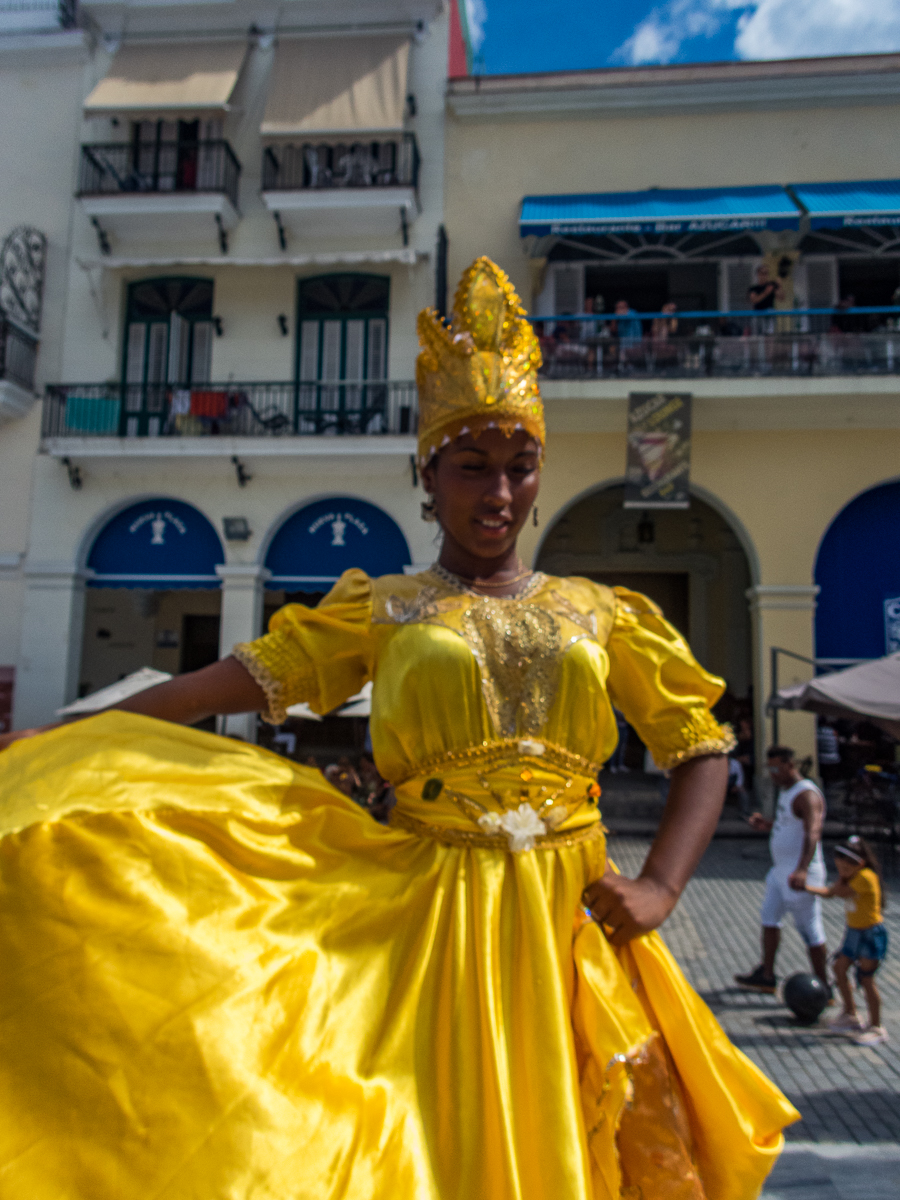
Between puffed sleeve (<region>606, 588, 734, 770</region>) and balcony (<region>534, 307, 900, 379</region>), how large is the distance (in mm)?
9259

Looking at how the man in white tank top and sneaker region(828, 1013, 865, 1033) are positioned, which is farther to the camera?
the man in white tank top

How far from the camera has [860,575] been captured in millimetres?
11375

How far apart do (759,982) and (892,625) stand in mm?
7288

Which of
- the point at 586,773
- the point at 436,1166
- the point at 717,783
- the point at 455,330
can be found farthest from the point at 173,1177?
the point at 455,330

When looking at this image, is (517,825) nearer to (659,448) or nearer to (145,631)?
(659,448)

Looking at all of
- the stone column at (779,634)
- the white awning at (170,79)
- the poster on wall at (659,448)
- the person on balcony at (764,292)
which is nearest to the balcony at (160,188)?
the white awning at (170,79)

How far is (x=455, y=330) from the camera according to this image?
1.97 meters

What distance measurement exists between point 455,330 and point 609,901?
4.51ft

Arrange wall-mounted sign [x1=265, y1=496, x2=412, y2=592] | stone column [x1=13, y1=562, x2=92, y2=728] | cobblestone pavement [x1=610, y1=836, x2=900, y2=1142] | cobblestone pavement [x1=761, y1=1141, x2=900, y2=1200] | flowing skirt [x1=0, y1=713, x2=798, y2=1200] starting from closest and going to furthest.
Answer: flowing skirt [x1=0, y1=713, x2=798, y2=1200]
cobblestone pavement [x1=761, y1=1141, x2=900, y2=1200]
cobblestone pavement [x1=610, y1=836, x2=900, y2=1142]
stone column [x1=13, y1=562, x2=92, y2=728]
wall-mounted sign [x1=265, y1=496, x2=412, y2=592]

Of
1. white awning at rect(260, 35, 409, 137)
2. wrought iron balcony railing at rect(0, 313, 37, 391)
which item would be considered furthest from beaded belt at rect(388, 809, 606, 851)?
wrought iron balcony railing at rect(0, 313, 37, 391)

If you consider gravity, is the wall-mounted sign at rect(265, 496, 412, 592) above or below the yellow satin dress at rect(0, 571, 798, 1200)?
above

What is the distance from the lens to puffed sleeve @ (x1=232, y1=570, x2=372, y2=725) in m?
1.87

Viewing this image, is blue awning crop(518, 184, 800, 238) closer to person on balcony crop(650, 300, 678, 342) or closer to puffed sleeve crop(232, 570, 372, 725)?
person on balcony crop(650, 300, 678, 342)

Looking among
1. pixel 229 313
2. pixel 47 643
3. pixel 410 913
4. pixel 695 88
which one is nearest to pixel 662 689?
pixel 410 913
